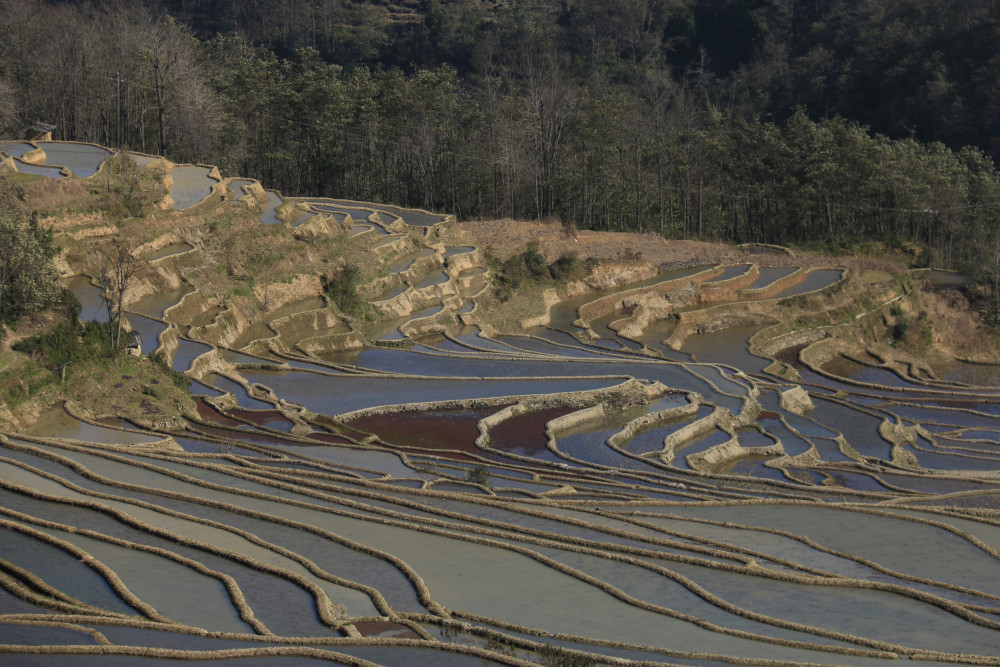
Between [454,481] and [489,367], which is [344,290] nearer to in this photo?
[489,367]

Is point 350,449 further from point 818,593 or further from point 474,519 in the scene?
point 818,593

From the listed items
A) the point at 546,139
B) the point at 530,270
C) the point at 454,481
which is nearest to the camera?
the point at 454,481

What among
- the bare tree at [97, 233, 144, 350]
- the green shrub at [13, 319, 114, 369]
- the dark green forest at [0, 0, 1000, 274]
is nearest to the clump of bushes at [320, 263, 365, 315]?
the bare tree at [97, 233, 144, 350]

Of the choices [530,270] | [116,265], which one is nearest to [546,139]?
[530,270]

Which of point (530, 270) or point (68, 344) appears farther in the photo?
point (530, 270)

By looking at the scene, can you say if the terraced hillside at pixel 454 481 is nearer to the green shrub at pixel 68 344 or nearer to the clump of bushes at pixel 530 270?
the green shrub at pixel 68 344

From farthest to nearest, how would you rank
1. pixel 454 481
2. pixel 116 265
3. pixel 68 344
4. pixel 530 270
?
pixel 530 270 < pixel 116 265 < pixel 68 344 < pixel 454 481

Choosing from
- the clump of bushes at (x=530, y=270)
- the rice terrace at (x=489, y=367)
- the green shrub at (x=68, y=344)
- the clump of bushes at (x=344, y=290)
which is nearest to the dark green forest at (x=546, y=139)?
the rice terrace at (x=489, y=367)
